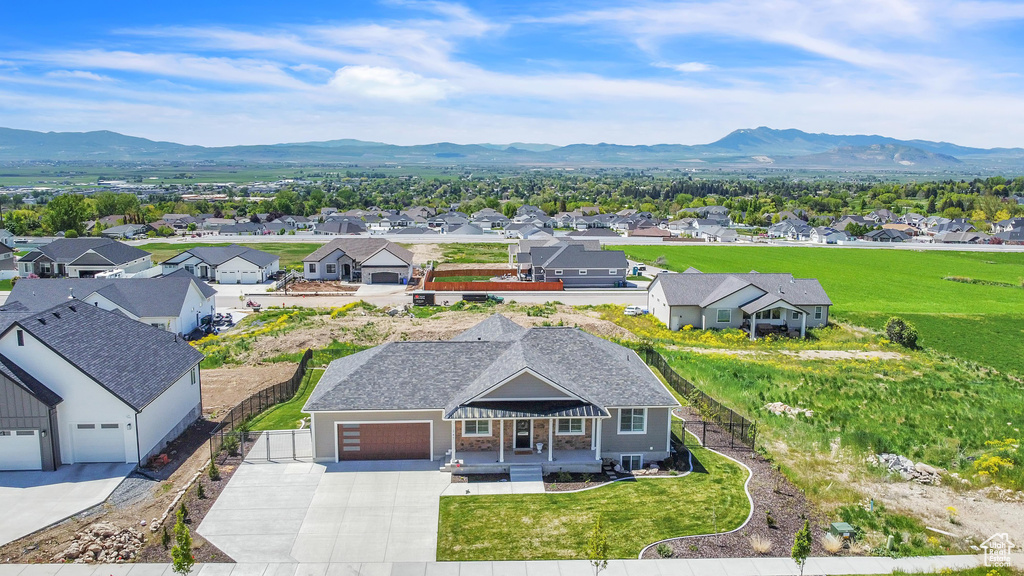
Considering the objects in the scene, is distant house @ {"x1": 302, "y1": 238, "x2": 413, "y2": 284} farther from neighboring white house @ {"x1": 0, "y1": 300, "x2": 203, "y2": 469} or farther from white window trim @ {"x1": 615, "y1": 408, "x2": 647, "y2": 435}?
white window trim @ {"x1": 615, "y1": 408, "x2": 647, "y2": 435}

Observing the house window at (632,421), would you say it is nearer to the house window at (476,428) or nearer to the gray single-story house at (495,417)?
the gray single-story house at (495,417)

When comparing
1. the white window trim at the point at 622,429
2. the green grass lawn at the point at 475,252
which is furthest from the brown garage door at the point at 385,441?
the green grass lawn at the point at 475,252

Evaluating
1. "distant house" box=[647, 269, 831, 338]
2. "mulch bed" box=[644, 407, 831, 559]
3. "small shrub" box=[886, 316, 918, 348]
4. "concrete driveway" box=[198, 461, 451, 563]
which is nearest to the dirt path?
"small shrub" box=[886, 316, 918, 348]

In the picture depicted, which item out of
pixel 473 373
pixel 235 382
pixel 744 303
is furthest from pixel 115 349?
pixel 744 303

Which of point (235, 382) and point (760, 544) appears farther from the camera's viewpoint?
point (235, 382)

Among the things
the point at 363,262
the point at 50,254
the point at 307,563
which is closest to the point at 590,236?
the point at 363,262

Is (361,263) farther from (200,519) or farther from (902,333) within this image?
(200,519)
